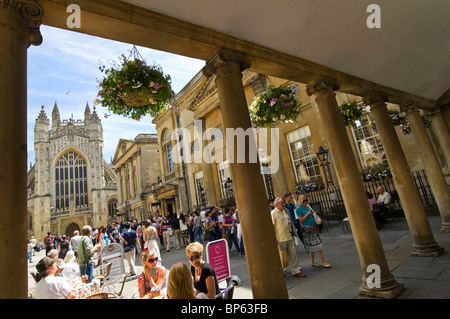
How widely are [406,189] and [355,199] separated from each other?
2.19 meters

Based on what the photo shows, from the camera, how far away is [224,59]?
11.2 ft

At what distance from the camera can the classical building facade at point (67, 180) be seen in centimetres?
4603

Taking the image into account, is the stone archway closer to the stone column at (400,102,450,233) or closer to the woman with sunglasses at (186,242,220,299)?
the woman with sunglasses at (186,242,220,299)

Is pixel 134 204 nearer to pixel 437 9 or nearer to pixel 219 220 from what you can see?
pixel 219 220

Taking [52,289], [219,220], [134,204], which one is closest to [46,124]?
[134,204]

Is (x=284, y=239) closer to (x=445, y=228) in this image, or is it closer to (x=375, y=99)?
(x=375, y=99)

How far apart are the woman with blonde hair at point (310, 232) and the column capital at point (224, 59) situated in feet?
12.8

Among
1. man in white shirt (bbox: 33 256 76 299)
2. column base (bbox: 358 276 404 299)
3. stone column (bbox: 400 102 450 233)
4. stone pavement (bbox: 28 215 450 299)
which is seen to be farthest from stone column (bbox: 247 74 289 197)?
man in white shirt (bbox: 33 256 76 299)

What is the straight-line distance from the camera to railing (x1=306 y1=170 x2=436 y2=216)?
9.37 metres

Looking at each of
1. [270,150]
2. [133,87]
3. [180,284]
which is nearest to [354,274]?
[180,284]

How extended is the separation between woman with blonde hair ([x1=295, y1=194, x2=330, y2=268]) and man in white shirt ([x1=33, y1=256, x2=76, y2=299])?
4.73 m

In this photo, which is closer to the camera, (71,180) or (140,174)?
(140,174)

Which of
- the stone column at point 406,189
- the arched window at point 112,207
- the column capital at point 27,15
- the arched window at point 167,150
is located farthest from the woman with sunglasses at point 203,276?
the arched window at point 112,207

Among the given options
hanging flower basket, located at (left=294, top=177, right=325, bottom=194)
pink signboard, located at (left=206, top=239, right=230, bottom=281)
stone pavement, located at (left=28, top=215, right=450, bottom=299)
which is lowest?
stone pavement, located at (left=28, top=215, right=450, bottom=299)
